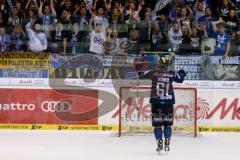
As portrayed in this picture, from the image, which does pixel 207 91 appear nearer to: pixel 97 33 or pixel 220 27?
pixel 220 27

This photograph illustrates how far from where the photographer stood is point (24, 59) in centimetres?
1489

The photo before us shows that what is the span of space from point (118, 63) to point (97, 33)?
3.55 feet

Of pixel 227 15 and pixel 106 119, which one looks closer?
pixel 106 119

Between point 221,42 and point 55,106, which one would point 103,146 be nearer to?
point 55,106

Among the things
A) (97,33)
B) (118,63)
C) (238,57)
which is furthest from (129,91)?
(238,57)

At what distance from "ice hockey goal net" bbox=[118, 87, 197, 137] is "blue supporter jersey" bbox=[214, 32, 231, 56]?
125 cm

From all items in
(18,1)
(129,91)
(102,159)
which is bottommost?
(102,159)

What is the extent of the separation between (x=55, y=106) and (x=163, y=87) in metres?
4.31

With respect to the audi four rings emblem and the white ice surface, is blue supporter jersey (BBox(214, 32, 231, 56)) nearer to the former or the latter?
the white ice surface

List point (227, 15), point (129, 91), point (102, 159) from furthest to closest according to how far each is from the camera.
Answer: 1. point (227, 15)
2. point (129, 91)
3. point (102, 159)

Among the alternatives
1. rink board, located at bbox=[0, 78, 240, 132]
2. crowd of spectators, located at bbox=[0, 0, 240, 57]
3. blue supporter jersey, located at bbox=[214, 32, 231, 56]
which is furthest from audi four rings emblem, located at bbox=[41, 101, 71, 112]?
blue supporter jersey, located at bbox=[214, 32, 231, 56]

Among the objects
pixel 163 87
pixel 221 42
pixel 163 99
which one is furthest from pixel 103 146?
pixel 221 42

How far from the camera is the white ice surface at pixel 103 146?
10.6 metres

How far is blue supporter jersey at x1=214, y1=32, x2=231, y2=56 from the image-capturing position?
15.0 meters
